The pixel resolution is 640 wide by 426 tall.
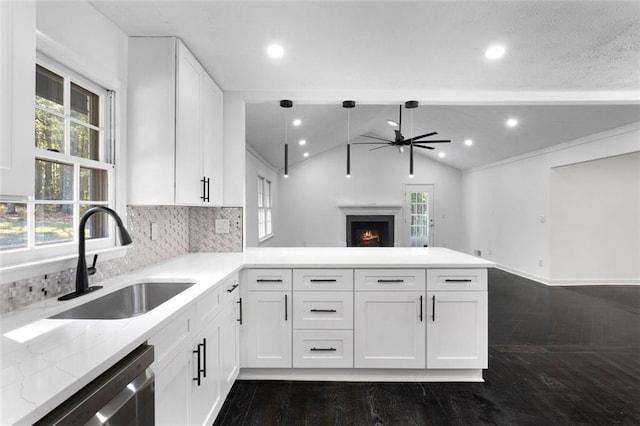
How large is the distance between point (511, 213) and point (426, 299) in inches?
213

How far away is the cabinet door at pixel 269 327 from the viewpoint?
7.84 ft

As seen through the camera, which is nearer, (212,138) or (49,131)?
(49,131)

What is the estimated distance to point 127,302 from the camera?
170 centimetres

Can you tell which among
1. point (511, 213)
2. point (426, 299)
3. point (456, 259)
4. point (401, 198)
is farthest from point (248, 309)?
point (401, 198)

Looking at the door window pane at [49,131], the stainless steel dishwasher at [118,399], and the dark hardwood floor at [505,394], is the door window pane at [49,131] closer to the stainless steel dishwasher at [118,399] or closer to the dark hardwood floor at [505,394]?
the stainless steel dishwasher at [118,399]

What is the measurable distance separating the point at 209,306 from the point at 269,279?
27.7 inches

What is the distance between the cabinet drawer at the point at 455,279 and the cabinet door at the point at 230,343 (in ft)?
4.70

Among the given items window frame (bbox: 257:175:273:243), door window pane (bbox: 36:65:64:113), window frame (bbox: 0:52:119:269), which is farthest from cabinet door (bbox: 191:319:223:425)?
window frame (bbox: 257:175:273:243)

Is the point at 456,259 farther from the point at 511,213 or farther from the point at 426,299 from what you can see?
the point at 511,213

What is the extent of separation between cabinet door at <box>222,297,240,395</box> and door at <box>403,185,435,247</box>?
23.9 ft

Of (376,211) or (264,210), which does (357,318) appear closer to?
(264,210)

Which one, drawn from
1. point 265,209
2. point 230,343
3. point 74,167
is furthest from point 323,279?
point 265,209

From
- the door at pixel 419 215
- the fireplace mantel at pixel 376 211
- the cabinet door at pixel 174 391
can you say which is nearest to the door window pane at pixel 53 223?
the cabinet door at pixel 174 391

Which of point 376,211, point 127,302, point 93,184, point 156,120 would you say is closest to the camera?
point 127,302
